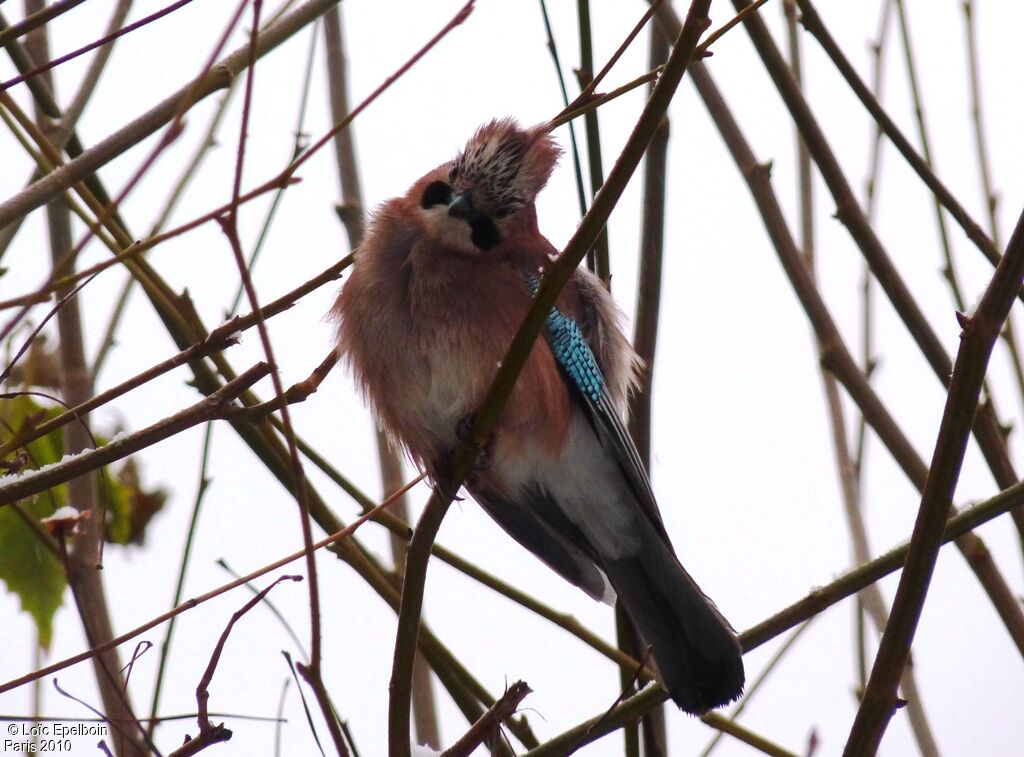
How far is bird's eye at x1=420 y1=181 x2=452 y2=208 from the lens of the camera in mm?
Result: 4254

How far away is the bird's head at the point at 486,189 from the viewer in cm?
415

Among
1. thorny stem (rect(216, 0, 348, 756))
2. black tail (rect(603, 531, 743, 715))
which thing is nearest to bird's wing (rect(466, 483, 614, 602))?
black tail (rect(603, 531, 743, 715))

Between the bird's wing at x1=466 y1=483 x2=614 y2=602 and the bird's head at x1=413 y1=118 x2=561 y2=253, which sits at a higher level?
the bird's head at x1=413 y1=118 x2=561 y2=253

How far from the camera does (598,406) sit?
13.3 ft

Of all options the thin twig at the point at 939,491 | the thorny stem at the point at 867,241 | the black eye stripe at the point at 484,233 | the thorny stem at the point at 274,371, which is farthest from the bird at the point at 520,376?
the thorny stem at the point at 274,371

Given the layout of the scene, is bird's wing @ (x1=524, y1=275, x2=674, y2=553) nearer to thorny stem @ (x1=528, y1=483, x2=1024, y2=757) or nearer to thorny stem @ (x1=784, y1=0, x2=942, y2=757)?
thorny stem @ (x1=784, y1=0, x2=942, y2=757)

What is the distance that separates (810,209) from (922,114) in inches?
25.7

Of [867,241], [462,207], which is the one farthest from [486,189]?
[867,241]

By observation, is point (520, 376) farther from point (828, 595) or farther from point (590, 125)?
point (828, 595)

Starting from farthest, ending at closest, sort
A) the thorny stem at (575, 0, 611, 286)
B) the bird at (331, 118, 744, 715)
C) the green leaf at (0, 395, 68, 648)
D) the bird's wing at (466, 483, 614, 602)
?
the bird's wing at (466, 483, 614, 602) → the bird at (331, 118, 744, 715) → the thorny stem at (575, 0, 611, 286) → the green leaf at (0, 395, 68, 648)

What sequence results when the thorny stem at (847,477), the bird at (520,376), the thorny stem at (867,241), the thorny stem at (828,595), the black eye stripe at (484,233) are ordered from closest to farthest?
the thorny stem at (828,595), the thorny stem at (867,241), the thorny stem at (847,477), the bird at (520,376), the black eye stripe at (484,233)

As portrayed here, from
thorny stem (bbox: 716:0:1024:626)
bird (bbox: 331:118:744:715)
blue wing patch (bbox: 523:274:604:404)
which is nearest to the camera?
thorny stem (bbox: 716:0:1024:626)

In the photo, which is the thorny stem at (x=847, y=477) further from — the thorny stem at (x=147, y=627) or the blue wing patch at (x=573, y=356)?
the thorny stem at (x=147, y=627)

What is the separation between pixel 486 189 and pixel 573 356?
0.67 m
